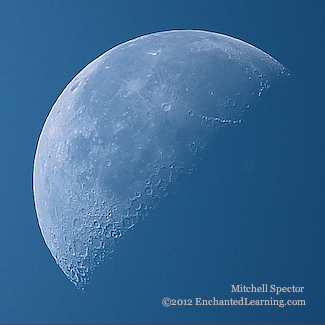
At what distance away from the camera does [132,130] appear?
2.14 metres

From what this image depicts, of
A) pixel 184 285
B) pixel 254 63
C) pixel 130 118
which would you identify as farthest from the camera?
pixel 254 63

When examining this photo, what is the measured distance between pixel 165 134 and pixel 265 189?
25.7 inches

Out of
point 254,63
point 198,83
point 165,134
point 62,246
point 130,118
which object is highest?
point 254,63

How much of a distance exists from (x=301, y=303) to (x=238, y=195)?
777mm

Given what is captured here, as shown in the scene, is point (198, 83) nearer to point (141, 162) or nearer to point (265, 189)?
point (141, 162)

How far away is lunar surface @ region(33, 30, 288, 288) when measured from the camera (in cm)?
206

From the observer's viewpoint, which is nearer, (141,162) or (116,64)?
(141,162)

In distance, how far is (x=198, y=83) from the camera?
217cm

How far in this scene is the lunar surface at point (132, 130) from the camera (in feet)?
6.77

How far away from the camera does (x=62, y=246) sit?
2.49m

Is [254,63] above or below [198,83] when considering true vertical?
above

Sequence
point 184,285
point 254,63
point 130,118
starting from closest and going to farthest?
1. point 184,285
2. point 130,118
3. point 254,63

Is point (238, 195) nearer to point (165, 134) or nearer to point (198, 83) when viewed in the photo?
point (165, 134)

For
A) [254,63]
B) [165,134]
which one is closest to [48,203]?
[165,134]
